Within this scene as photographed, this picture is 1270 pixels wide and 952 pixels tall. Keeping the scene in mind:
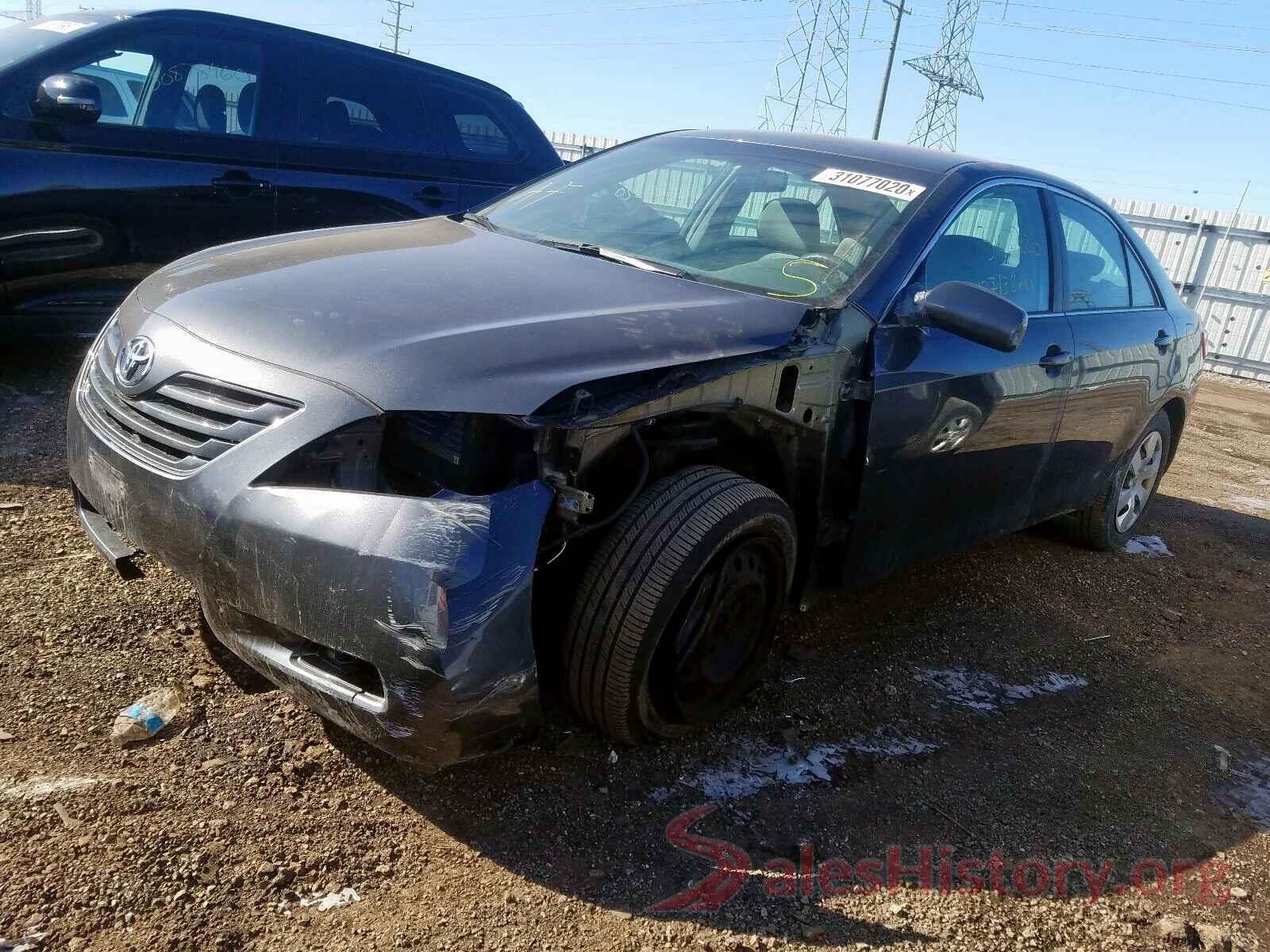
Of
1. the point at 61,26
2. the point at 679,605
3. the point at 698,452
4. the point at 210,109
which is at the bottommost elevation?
the point at 679,605

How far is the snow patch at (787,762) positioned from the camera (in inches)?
98.9

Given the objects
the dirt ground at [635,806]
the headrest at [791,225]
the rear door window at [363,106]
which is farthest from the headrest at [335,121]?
the headrest at [791,225]

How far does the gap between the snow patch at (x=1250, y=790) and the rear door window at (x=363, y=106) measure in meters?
5.00

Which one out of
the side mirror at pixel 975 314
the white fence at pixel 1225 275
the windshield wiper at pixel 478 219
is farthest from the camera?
the white fence at pixel 1225 275

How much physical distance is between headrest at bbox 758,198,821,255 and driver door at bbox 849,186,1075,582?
1.19 ft

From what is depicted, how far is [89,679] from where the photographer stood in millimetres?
2510

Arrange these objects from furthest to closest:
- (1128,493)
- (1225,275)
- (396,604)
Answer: (1225,275), (1128,493), (396,604)

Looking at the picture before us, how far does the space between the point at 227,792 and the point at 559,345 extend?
1.29 m

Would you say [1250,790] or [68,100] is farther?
[68,100]

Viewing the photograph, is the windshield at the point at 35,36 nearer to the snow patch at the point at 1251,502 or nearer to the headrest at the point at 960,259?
the headrest at the point at 960,259

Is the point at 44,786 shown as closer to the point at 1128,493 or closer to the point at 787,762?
the point at 787,762

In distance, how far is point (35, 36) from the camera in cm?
459

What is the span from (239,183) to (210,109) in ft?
1.28

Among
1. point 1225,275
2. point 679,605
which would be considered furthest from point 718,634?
point 1225,275
